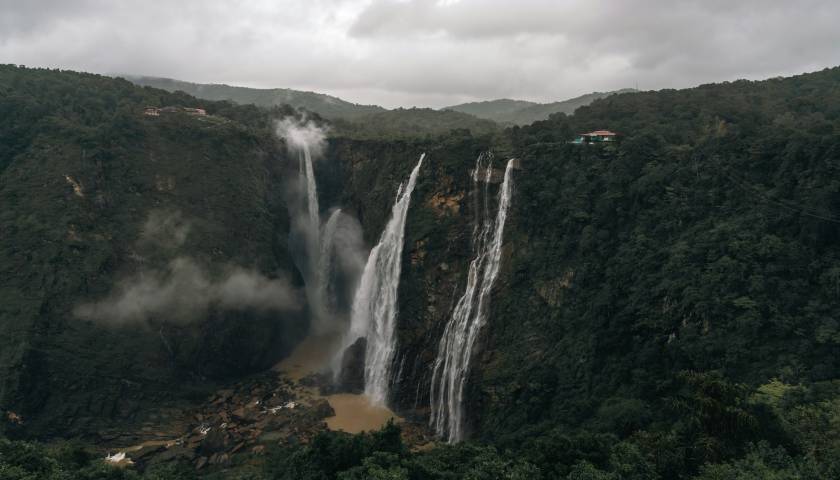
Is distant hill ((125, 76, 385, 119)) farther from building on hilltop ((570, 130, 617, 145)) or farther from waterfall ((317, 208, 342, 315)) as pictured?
building on hilltop ((570, 130, 617, 145))

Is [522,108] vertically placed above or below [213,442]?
above

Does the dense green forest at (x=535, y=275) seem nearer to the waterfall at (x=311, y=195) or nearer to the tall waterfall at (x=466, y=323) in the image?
the tall waterfall at (x=466, y=323)

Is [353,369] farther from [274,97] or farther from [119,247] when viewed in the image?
[274,97]

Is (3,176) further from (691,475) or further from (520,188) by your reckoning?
(691,475)

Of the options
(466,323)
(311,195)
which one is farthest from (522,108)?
(466,323)

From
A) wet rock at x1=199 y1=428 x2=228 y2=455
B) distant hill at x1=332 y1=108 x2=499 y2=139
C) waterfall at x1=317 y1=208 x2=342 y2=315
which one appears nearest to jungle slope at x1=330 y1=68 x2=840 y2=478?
wet rock at x1=199 y1=428 x2=228 y2=455
